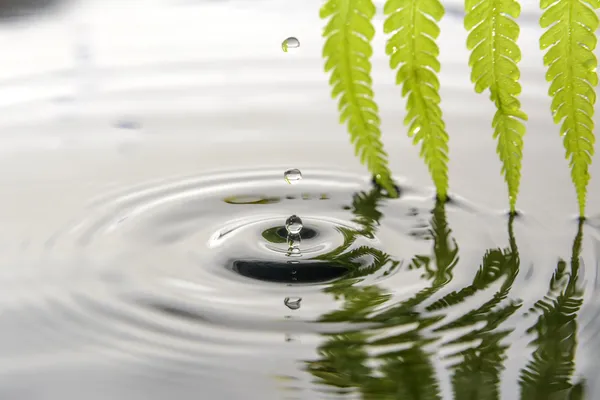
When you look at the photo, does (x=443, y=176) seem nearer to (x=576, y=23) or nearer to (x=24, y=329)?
(x=576, y=23)

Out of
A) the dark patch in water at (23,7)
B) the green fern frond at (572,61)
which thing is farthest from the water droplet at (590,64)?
the dark patch in water at (23,7)

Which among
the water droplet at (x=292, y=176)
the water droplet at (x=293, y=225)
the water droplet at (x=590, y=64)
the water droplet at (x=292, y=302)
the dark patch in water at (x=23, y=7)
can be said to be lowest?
the water droplet at (x=292, y=302)

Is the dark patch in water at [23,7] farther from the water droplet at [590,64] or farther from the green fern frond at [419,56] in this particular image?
the water droplet at [590,64]

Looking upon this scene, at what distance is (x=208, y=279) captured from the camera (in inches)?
39.7

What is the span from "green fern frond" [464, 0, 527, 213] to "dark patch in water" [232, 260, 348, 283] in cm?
26

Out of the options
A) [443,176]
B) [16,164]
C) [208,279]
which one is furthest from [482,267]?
[16,164]

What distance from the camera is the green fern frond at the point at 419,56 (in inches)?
35.7

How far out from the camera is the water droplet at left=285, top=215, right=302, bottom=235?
115cm

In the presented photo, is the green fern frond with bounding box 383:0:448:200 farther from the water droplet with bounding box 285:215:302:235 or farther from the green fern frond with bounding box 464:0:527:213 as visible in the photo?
the water droplet with bounding box 285:215:302:235

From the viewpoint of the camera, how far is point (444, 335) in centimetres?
85

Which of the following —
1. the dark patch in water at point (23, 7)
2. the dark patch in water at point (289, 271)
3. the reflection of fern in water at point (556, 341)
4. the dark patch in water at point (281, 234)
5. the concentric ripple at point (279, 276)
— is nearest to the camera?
the reflection of fern in water at point (556, 341)

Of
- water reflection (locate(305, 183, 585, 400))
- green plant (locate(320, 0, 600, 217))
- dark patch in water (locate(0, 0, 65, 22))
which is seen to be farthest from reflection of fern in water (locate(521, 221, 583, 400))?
dark patch in water (locate(0, 0, 65, 22))

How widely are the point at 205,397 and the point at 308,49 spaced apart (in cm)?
144

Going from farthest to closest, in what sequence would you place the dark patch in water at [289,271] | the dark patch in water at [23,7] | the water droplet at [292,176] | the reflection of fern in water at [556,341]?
the dark patch in water at [23,7] < the water droplet at [292,176] < the dark patch in water at [289,271] < the reflection of fern in water at [556,341]
